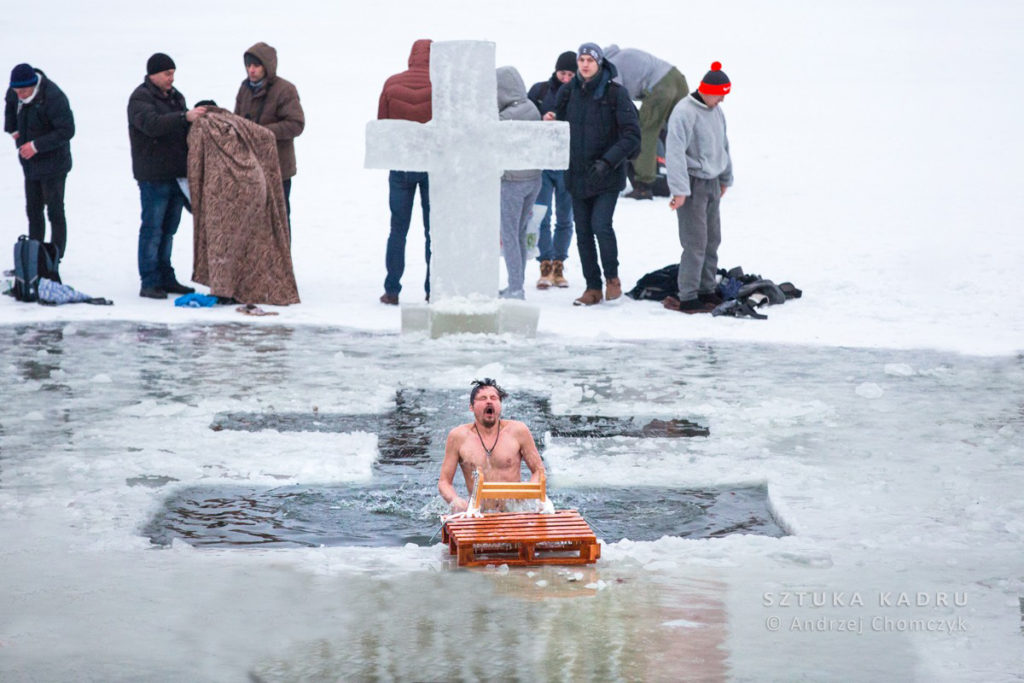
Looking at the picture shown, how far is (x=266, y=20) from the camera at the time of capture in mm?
31297

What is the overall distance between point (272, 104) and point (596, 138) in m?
2.89

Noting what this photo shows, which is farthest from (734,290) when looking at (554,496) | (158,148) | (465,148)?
(554,496)

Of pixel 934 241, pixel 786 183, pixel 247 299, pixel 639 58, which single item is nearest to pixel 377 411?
pixel 247 299

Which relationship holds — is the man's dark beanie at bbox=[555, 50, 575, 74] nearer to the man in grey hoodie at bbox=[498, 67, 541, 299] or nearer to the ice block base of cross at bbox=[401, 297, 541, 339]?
the man in grey hoodie at bbox=[498, 67, 541, 299]

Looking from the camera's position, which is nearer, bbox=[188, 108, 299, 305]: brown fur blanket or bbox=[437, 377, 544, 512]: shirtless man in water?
bbox=[437, 377, 544, 512]: shirtless man in water

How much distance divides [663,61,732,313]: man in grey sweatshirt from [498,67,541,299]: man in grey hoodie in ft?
4.12

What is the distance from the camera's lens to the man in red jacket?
12578mm

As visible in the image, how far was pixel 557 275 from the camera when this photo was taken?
14555 mm

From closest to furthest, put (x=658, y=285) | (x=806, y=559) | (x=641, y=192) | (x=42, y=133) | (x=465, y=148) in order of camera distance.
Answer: (x=806, y=559), (x=465, y=148), (x=42, y=133), (x=658, y=285), (x=641, y=192)

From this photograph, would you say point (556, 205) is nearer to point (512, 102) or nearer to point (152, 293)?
point (512, 102)

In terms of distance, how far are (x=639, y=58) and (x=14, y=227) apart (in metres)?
7.82

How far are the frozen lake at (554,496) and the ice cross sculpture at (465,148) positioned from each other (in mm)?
941

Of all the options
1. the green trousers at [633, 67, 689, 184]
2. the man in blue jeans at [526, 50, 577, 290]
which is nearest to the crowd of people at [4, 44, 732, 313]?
the man in blue jeans at [526, 50, 577, 290]

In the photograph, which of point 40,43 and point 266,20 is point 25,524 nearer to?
point 40,43
